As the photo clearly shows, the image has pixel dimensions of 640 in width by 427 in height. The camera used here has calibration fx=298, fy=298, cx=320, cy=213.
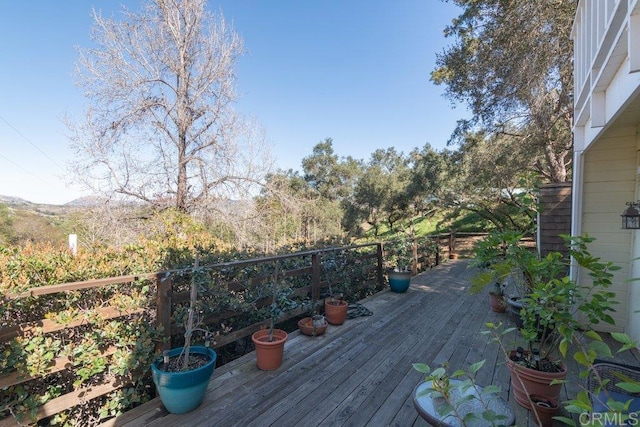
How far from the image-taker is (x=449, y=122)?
894 centimetres

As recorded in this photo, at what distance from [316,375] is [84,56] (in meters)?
8.29

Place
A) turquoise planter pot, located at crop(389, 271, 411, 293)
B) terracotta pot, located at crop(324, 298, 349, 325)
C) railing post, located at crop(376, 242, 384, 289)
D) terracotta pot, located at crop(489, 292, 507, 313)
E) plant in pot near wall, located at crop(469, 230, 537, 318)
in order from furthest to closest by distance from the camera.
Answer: railing post, located at crop(376, 242, 384, 289)
turquoise planter pot, located at crop(389, 271, 411, 293)
terracotta pot, located at crop(489, 292, 507, 313)
terracotta pot, located at crop(324, 298, 349, 325)
plant in pot near wall, located at crop(469, 230, 537, 318)

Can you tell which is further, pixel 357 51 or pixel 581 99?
pixel 357 51


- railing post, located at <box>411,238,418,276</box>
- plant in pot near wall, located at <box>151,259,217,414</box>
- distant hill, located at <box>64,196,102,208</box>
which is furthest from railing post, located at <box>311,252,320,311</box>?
distant hill, located at <box>64,196,102,208</box>

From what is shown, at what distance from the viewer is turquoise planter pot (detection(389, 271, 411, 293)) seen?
201 inches

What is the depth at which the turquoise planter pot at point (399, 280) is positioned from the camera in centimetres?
512

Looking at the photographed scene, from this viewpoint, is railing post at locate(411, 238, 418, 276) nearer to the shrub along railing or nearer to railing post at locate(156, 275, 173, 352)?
the shrub along railing

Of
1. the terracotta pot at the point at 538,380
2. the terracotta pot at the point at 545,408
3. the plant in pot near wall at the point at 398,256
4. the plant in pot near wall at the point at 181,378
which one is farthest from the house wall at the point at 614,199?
the plant in pot near wall at the point at 181,378

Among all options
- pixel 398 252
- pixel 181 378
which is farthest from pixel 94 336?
pixel 398 252

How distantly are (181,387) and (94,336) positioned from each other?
0.66 metres

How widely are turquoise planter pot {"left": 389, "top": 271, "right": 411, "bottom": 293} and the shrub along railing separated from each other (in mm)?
2918

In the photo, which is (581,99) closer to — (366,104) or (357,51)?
(357,51)

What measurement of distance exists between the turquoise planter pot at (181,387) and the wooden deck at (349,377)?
0.21 ft

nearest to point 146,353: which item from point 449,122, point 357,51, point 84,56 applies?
point 84,56
